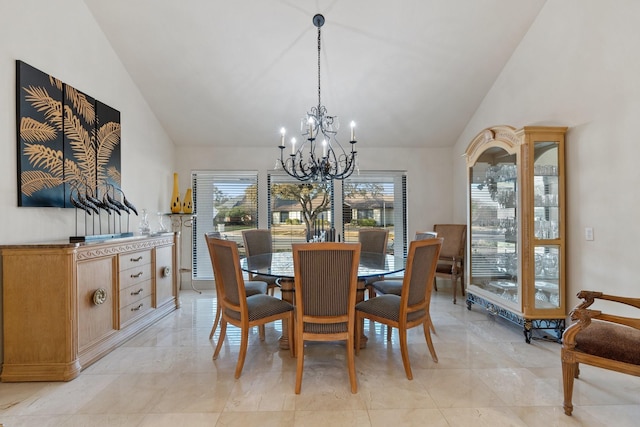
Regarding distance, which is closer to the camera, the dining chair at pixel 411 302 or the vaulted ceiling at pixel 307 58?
the dining chair at pixel 411 302

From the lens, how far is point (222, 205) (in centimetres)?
502

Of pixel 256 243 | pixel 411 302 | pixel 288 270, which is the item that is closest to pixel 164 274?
pixel 256 243

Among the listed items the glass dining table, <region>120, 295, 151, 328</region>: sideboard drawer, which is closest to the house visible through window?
<region>120, 295, 151, 328</region>: sideboard drawer

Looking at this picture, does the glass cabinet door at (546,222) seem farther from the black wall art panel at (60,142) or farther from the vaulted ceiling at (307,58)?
the black wall art panel at (60,142)

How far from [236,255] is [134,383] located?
1114mm

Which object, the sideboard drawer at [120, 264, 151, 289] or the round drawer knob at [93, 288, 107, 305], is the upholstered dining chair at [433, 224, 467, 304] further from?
the round drawer knob at [93, 288, 107, 305]

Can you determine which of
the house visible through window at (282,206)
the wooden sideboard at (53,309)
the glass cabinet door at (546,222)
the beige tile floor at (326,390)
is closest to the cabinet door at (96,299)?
the wooden sideboard at (53,309)

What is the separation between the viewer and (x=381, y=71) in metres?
3.71

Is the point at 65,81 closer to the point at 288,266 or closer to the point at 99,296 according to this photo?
the point at 99,296

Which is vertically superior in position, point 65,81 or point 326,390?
point 65,81

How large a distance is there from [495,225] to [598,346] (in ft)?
5.98

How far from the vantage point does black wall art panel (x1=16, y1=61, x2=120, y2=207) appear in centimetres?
240

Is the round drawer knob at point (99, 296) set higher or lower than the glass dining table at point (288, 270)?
lower

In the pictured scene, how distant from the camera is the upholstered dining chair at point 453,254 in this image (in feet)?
13.9
